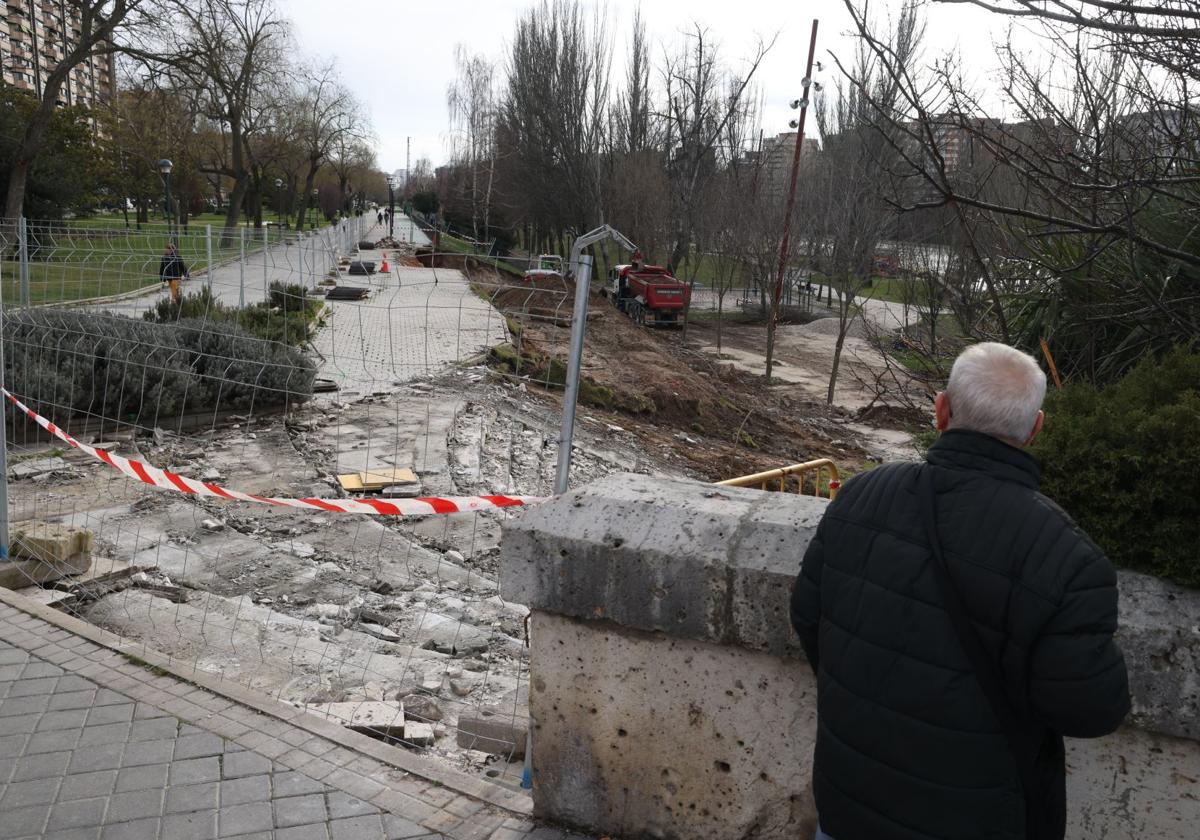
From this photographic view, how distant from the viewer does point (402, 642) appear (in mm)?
5664

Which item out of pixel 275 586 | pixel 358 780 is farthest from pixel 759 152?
pixel 358 780

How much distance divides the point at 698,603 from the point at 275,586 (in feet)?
14.7

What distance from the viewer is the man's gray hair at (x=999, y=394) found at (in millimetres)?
1975

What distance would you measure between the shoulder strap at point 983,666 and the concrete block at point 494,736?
8.56 ft

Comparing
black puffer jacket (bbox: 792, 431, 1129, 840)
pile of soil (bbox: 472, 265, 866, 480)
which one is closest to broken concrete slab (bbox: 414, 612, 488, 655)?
black puffer jacket (bbox: 792, 431, 1129, 840)

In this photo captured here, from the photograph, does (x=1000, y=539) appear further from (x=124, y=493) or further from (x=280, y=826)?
(x=124, y=493)

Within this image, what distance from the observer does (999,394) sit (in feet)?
A: 6.49

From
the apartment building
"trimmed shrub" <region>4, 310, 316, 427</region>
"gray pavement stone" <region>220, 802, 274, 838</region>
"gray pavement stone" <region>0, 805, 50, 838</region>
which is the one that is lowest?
"gray pavement stone" <region>0, 805, 50, 838</region>

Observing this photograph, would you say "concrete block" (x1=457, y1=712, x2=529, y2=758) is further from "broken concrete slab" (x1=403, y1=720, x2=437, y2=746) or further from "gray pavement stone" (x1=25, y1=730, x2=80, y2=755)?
"gray pavement stone" (x1=25, y1=730, x2=80, y2=755)

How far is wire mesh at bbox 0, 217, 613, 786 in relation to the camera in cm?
504

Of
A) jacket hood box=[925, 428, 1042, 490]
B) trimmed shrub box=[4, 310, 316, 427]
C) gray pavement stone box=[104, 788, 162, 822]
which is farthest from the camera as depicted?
trimmed shrub box=[4, 310, 316, 427]

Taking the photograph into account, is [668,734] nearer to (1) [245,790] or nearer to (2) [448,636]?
(1) [245,790]

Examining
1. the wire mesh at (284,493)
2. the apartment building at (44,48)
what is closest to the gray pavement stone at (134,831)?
the wire mesh at (284,493)

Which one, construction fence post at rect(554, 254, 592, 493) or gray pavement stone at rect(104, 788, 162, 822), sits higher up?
construction fence post at rect(554, 254, 592, 493)
